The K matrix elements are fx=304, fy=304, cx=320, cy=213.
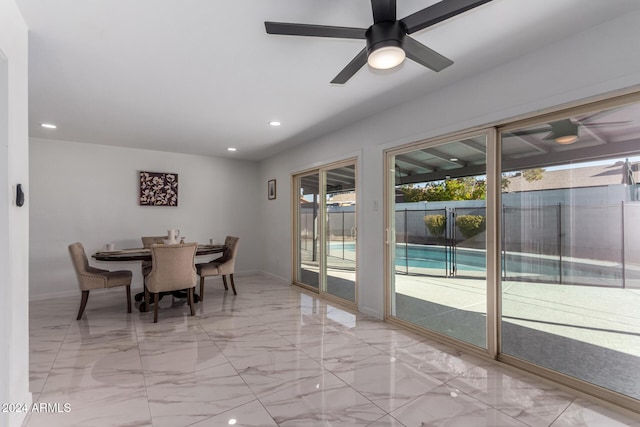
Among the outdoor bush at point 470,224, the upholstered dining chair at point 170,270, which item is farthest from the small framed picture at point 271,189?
the outdoor bush at point 470,224

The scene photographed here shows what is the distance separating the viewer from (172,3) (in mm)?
1763

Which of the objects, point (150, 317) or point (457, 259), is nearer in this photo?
point (457, 259)

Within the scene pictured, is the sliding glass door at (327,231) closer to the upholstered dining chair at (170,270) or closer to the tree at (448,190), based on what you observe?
the tree at (448,190)

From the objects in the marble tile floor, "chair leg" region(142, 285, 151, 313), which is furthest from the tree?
"chair leg" region(142, 285, 151, 313)

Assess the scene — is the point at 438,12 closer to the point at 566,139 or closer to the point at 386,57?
the point at 386,57

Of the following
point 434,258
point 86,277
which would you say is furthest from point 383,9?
point 86,277

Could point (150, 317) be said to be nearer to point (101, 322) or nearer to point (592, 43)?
point (101, 322)

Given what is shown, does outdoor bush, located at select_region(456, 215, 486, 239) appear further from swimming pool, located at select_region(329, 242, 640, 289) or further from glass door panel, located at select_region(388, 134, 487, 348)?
swimming pool, located at select_region(329, 242, 640, 289)

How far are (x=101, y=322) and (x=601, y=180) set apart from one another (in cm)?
497

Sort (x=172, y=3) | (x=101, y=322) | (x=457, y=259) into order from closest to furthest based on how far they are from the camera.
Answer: (x=172, y=3) < (x=457, y=259) < (x=101, y=322)

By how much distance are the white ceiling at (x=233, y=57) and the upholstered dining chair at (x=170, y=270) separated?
163 cm

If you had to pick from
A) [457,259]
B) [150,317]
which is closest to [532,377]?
[457,259]

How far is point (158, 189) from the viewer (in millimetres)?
5492

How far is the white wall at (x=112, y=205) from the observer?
15.2ft
